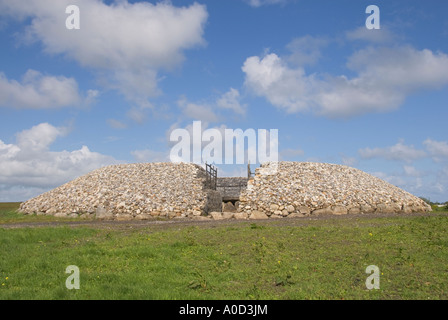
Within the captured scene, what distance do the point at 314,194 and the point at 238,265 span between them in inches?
851

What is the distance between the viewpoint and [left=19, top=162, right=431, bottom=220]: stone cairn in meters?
31.9

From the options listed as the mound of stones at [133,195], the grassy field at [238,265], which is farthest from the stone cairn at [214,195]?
the grassy field at [238,265]

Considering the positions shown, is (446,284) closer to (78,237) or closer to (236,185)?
(78,237)

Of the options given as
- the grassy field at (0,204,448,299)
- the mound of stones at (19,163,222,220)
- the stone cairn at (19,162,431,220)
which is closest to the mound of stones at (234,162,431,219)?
the stone cairn at (19,162,431,220)

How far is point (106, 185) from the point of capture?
36.5m

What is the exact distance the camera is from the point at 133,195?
33.9 meters

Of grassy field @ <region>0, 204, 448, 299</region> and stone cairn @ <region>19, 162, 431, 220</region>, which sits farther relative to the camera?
stone cairn @ <region>19, 162, 431, 220</region>

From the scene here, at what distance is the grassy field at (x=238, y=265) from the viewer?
9.60m

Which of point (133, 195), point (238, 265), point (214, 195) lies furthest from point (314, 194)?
point (238, 265)

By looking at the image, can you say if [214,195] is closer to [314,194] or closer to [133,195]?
[133,195]

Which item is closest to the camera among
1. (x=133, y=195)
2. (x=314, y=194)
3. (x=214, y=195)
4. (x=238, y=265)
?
(x=238, y=265)

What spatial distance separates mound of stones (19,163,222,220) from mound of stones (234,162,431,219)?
4710 mm

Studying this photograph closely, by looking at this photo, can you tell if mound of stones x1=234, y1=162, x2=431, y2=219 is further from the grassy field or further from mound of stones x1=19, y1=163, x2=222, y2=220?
the grassy field
